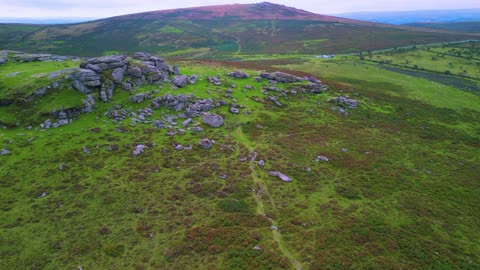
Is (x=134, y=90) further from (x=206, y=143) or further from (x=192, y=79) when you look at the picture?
(x=206, y=143)

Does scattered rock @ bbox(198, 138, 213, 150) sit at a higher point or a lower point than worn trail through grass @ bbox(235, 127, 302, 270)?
higher

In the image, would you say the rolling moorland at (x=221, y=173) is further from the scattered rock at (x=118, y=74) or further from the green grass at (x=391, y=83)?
the green grass at (x=391, y=83)

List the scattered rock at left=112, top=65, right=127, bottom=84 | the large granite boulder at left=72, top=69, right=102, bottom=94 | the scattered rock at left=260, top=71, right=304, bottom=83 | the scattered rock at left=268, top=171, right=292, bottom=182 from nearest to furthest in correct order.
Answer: the scattered rock at left=268, top=171, right=292, bottom=182
the large granite boulder at left=72, top=69, right=102, bottom=94
the scattered rock at left=112, top=65, right=127, bottom=84
the scattered rock at left=260, top=71, right=304, bottom=83

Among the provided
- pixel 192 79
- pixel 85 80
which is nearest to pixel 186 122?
pixel 192 79

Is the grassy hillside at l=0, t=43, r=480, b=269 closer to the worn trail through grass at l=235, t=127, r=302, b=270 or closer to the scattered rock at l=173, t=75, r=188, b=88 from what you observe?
the worn trail through grass at l=235, t=127, r=302, b=270

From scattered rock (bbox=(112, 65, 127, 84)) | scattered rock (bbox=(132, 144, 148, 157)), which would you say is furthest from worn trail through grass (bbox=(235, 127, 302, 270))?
scattered rock (bbox=(112, 65, 127, 84))
